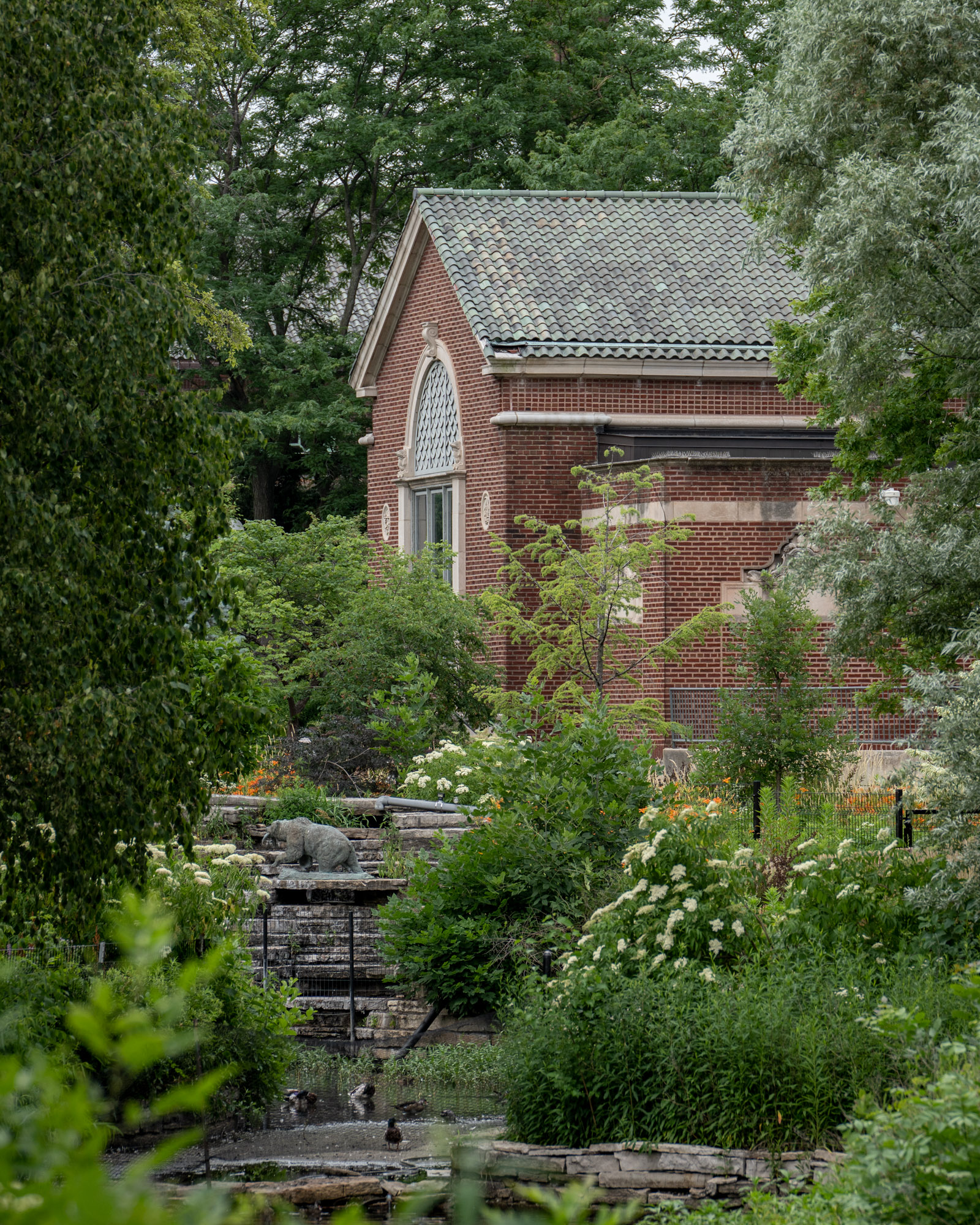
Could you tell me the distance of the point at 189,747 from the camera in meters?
7.27

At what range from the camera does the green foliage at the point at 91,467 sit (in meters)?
6.60

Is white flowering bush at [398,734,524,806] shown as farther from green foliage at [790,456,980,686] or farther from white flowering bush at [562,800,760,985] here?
green foliage at [790,456,980,686]

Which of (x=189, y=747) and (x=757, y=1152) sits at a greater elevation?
(x=189, y=747)

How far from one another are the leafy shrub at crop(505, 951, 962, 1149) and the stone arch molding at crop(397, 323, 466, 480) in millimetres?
16721

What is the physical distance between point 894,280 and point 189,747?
271 inches

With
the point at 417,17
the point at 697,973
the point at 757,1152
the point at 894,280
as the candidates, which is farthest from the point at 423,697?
the point at 417,17

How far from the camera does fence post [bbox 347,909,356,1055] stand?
1251 cm

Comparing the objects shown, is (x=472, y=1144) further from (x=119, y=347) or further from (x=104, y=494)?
(x=119, y=347)

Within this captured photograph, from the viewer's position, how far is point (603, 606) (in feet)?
61.6

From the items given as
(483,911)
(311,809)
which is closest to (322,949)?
(311,809)

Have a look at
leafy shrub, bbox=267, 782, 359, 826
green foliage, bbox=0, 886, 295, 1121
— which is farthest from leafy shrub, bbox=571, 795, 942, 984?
leafy shrub, bbox=267, 782, 359, 826

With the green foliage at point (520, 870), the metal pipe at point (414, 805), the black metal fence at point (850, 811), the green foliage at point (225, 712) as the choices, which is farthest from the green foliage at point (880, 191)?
the green foliage at point (225, 712)

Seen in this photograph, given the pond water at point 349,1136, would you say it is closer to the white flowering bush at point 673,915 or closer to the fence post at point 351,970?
the white flowering bush at point 673,915

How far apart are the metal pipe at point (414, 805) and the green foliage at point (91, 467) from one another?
717cm
